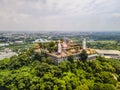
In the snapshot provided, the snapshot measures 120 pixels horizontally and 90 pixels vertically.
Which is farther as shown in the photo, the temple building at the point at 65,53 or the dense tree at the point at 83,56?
the dense tree at the point at 83,56

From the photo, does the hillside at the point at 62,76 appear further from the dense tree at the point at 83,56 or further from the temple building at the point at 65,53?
the temple building at the point at 65,53

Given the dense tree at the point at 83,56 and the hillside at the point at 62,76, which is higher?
the dense tree at the point at 83,56

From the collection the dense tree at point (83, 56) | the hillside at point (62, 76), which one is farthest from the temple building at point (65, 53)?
the hillside at point (62, 76)

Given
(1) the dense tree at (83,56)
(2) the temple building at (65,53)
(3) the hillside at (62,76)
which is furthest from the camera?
(1) the dense tree at (83,56)

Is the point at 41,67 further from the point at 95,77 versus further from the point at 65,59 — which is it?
the point at 95,77

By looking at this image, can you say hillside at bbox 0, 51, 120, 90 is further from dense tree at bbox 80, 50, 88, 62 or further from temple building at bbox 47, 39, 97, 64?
temple building at bbox 47, 39, 97, 64

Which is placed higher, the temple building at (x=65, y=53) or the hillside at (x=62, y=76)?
the temple building at (x=65, y=53)

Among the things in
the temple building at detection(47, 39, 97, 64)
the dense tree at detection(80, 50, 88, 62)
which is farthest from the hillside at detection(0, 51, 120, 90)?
the temple building at detection(47, 39, 97, 64)

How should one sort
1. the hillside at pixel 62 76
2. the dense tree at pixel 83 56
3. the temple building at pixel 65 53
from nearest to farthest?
the hillside at pixel 62 76 < the temple building at pixel 65 53 < the dense tree at pixel 83 56

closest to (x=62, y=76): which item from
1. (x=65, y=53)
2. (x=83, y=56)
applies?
(x=65, y=53)
